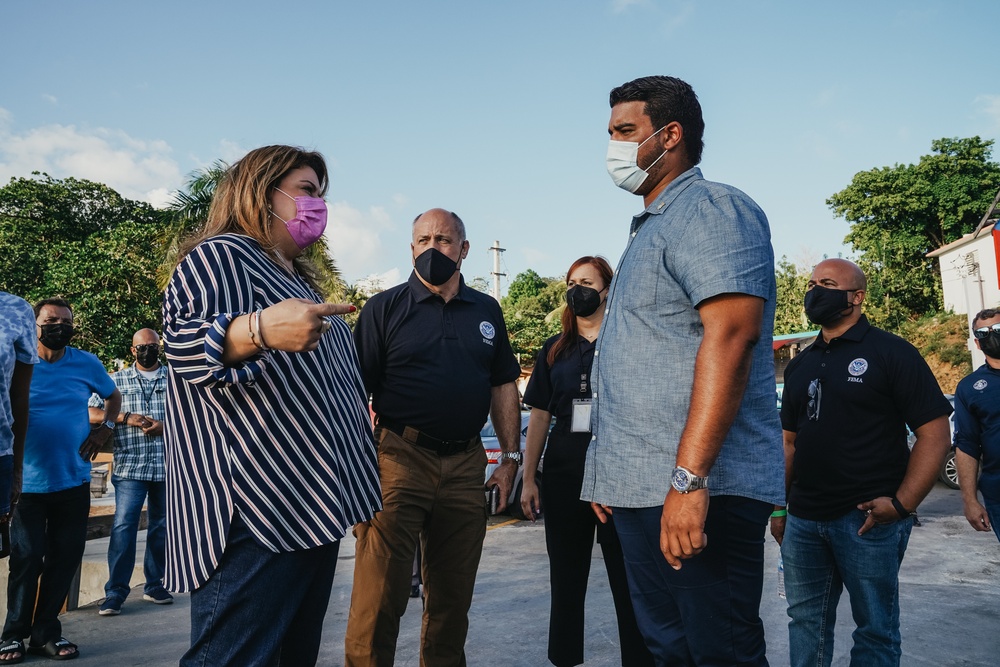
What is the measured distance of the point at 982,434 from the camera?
4414mm

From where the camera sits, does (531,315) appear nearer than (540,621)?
No

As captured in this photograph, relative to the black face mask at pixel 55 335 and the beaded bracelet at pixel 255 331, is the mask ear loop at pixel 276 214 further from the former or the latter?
the black face mask at pixel 55 335

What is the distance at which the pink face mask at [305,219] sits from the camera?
2.32 meters

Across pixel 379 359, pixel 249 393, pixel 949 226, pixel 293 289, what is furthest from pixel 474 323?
pixel 949 226

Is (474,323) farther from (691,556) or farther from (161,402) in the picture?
(161,402)

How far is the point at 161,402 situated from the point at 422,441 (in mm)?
3443

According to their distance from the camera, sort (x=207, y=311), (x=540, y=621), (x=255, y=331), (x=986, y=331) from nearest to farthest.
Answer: (x=255, y=331) < (x=207, y=311) < (x=986, y=331) < (x=540, y=621)

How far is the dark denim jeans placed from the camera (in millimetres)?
4402

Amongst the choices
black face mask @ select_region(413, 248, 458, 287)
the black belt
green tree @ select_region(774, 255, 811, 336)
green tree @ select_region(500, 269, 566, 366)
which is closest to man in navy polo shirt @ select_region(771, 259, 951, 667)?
the black belt

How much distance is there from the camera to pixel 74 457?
4730 millimetres

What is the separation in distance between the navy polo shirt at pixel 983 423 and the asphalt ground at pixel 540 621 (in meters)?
1.00

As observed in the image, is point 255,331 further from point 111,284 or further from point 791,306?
point 791,306

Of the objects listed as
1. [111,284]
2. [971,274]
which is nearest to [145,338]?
[111,284]

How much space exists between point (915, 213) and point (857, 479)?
145 feet
